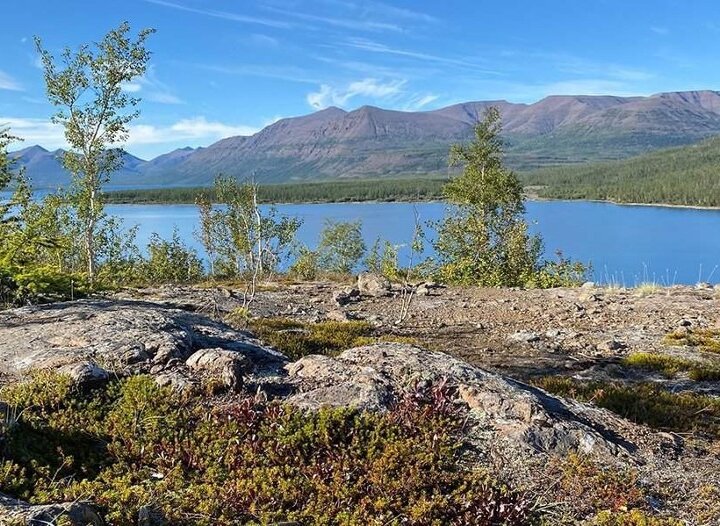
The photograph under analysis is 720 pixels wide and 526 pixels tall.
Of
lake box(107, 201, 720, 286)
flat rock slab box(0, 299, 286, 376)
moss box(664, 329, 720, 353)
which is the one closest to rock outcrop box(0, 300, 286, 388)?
flat rock slab box(0, 299, 286, 376)

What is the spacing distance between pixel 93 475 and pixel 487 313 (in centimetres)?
990

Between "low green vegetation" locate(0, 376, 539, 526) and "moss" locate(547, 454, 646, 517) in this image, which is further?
"moss" locate(547, 454, 646, 517)

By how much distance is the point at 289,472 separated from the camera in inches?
161

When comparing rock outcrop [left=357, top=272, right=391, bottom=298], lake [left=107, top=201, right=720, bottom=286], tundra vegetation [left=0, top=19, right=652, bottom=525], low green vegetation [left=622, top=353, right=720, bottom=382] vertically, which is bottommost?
lake [left=107, top=201, right=720, bottom=286]

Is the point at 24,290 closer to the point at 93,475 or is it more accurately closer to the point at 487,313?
the point at 93,475

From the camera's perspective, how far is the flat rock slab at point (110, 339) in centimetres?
551

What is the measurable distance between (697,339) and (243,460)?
30.9 feet

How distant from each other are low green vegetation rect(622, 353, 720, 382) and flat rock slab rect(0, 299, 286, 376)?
18.8 ft

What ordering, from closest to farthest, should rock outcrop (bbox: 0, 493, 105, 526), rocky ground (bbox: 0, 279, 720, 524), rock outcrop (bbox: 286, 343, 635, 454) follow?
1. rock outcrop (bbox: 0, 493, 105, 526)
2. rocky ground (bbox: 0, 279, 720, 524)
3. rock outcrop (bbox: 286, 343, 635, 454)

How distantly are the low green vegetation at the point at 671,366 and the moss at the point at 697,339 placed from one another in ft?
3.91

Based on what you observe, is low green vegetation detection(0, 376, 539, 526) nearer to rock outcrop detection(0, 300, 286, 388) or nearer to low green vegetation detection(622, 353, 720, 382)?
rock outcrop detection(0, 300, 286, 388)

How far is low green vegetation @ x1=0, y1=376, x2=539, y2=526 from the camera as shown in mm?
3705

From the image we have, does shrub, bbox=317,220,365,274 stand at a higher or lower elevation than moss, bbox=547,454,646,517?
lower

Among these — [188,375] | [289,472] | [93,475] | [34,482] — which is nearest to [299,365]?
[188,375]
